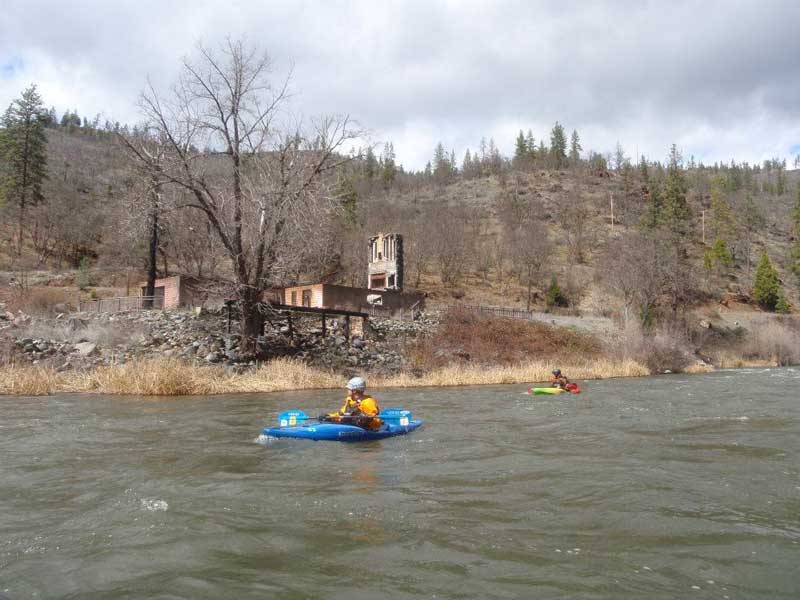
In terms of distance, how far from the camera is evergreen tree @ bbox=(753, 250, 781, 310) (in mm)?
66625

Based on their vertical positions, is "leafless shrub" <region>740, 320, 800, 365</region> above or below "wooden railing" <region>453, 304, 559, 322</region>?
below

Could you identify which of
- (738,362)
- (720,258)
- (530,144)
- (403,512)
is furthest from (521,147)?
(403,512)

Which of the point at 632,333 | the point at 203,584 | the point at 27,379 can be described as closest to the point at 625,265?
the point at 632,333

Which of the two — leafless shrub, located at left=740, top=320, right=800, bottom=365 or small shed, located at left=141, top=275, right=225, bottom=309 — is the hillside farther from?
leafless shrub, located at left=740, top=320, right=800, bottom=365

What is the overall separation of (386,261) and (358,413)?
38734mm

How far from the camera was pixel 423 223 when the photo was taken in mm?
72500

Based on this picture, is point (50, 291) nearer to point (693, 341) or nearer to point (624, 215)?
point (693, 341)

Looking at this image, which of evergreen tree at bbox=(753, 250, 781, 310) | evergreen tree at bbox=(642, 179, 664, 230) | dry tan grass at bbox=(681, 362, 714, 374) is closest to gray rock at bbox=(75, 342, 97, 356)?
dry tan grass at bbox=(681, 362, 714, 374)

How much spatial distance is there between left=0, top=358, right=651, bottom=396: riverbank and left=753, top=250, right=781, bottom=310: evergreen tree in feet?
175

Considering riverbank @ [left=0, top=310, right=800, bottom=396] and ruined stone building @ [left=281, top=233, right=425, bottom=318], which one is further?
ruined stone building @ [left=281, top=233, right=425, bottom=318]

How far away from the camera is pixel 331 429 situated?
10648 mm

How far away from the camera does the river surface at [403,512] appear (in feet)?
14.1

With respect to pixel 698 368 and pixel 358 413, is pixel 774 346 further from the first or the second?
pixel 358 413

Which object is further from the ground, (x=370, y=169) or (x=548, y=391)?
(x=370, y=169)
